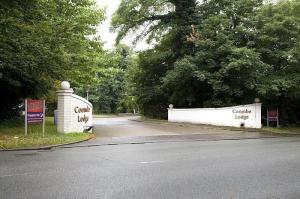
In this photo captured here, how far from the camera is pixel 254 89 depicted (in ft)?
101

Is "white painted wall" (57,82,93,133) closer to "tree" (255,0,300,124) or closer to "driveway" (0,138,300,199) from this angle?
"driveway" (0,138,300,199)

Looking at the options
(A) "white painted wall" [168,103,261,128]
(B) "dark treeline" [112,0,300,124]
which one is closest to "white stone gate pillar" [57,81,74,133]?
(B) "dark treeline" [112,0,300,124]

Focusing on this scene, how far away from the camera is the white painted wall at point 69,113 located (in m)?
21.0

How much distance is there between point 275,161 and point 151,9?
28234 mm

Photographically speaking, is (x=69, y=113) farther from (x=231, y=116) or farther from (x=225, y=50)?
(x=225, y=50)

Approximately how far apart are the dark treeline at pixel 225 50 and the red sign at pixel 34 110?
43.2ft

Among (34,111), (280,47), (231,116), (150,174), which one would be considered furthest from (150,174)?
(280,47)

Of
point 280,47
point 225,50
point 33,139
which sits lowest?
point 33,139

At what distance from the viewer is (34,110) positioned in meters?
19.6

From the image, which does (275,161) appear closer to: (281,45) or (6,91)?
(6,91)

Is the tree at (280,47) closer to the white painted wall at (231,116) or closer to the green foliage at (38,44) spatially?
the white painted wall at (231,116)

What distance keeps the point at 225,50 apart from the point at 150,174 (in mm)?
21452

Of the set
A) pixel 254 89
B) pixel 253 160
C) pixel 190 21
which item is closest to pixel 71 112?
pixel 253 160

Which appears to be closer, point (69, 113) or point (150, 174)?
point (150, 174)
